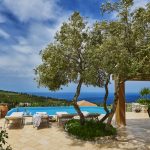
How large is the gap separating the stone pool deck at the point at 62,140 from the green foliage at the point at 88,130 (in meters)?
0.37

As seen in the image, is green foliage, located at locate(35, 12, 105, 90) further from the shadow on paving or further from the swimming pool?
the swimming pool

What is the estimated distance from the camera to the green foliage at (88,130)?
1367cm

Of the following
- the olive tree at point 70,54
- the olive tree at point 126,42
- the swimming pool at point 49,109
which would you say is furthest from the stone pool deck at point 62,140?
the swimming pool at point 49,109

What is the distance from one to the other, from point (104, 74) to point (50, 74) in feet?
8.80

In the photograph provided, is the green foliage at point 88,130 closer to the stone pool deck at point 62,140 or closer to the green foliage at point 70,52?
the stone pool deck at point 62,140

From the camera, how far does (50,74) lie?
1466 centimetres

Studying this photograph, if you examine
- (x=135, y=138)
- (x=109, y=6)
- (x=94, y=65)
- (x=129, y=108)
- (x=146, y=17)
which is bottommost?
(x=135, y=138)

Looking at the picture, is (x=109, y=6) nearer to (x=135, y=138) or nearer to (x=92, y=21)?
(x=92, y=21)

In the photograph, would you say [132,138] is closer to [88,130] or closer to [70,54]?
[88,130]

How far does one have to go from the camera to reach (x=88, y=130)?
1409cm

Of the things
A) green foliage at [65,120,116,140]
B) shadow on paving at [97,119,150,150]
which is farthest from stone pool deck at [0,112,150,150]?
green foliage at [65,120,116,140]

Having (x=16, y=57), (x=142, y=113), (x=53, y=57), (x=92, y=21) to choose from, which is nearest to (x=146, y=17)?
(x=92, y=21)

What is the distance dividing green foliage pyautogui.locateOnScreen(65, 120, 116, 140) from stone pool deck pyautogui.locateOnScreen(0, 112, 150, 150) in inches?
14.7

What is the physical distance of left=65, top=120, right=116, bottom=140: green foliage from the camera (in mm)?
13672
